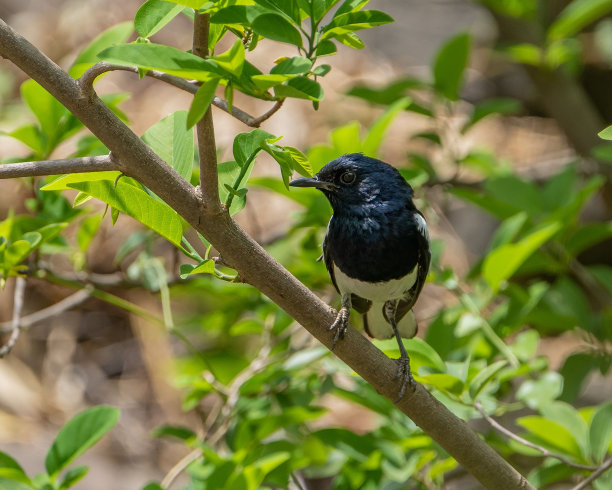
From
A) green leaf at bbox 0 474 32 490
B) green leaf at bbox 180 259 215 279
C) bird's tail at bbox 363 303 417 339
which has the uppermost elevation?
green leaf at bbox 180 259 215 279

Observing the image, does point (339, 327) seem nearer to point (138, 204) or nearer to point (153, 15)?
point (138, 204)

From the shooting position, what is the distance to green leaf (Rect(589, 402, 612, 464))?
7.66 feet

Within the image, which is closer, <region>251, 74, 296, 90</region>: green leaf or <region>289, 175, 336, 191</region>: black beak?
<region>251, 74, 296, 90</region>: green leaf

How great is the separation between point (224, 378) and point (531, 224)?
1.51 meters

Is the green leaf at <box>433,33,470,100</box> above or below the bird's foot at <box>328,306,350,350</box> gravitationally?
above

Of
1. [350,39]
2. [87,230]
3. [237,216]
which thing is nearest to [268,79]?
[350,39]

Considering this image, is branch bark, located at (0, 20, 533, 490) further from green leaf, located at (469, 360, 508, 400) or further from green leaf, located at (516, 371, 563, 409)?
green leaf, located at (516, 371, 563, 409)

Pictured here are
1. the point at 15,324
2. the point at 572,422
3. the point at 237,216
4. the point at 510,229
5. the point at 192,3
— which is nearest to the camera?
the point at 192,3

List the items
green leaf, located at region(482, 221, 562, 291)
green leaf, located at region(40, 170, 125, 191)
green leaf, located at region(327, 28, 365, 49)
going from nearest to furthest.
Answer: green leaf, located at region(327, 28, 365, 49)
green leaf, located at region(40, 170, 125, 191)
green leaf, located at region(482, 221, 562, 291)

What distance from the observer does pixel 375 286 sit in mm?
2771

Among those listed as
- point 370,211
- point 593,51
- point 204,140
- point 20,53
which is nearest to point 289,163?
point 204,140

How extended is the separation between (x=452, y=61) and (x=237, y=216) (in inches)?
116

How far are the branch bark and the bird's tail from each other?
87 cm

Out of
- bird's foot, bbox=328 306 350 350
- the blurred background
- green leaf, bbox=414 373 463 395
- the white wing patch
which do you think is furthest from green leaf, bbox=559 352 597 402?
bird's foot, bbox=328 306 350 350
